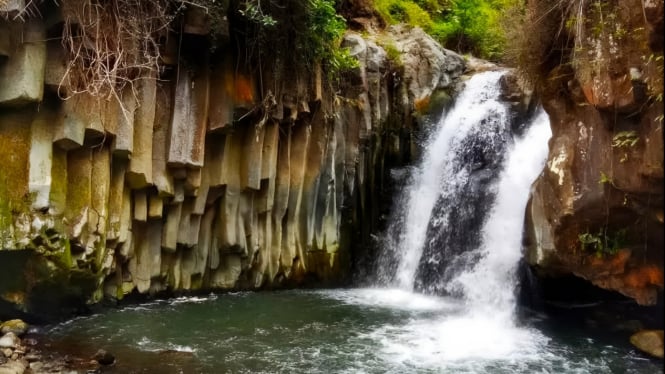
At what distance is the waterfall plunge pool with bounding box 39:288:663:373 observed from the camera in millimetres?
6656

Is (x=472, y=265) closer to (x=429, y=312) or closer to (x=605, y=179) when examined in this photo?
(x=429, y=312)

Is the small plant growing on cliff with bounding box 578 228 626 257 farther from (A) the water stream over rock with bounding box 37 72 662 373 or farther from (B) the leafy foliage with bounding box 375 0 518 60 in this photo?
(B) the leafy foliage with bounding box 375 0 518 60

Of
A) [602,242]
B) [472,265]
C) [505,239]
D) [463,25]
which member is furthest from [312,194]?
[463,25]

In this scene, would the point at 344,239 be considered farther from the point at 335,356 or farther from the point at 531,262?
the point at 335,356

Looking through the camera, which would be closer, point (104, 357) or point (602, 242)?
point (104, 357)

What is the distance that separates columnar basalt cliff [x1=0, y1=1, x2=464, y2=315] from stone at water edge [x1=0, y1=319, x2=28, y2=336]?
215mm

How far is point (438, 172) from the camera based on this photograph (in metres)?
12.8

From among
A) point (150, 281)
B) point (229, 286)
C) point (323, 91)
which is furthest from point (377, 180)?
point (150, 281)

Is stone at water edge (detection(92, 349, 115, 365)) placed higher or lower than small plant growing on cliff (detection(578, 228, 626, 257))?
lower

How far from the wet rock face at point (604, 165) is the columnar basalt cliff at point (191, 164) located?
15.9 feet

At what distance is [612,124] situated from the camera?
6.47m

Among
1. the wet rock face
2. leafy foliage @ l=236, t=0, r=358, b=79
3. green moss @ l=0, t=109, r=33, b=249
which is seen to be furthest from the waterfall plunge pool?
leafy foliage @ l=236, t=0, r=358, b=79

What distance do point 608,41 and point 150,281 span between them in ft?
25.4

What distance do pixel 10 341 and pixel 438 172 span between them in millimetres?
9095
